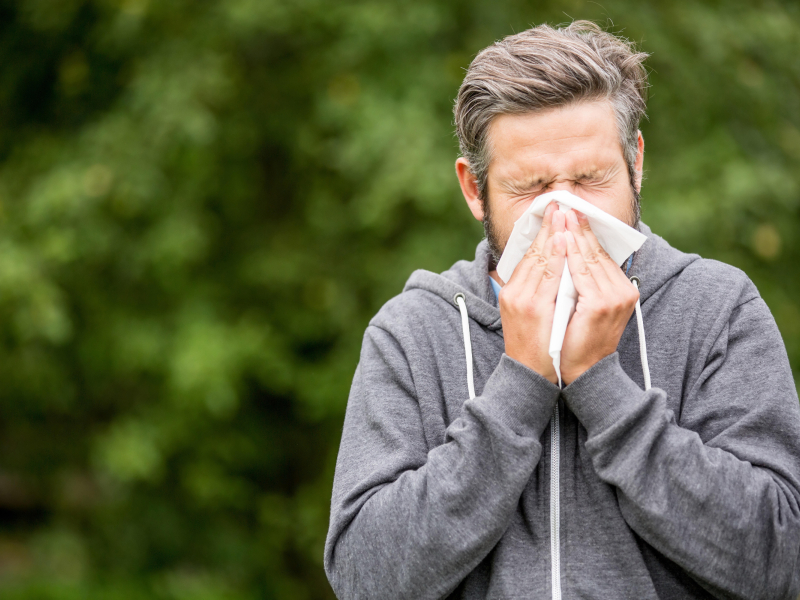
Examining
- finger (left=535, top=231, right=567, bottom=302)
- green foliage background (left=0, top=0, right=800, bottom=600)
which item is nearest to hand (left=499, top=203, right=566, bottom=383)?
finger (left=535, top=231, right=567, bottom=302)

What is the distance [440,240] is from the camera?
4.49 metres

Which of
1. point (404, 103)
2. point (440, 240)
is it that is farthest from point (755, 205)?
point (404, 103)

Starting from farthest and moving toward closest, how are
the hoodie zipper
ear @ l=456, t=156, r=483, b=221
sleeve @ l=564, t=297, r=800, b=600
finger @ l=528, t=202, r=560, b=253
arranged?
ear @ l=456, t=156, r=483, b=221, finger @ l=528, t=202, r=560, b=253, the hoodie zipper, sleeve @ l=564, t=297, r=800, b=600

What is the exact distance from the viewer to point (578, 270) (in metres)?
1.63

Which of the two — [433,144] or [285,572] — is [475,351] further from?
[285,572]

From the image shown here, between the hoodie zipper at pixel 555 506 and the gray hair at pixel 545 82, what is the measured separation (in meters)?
0.60

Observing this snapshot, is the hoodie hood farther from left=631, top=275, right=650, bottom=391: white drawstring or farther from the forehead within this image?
the forehead

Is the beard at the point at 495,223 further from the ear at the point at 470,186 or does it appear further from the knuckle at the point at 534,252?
the knuckle at the point at 534,252

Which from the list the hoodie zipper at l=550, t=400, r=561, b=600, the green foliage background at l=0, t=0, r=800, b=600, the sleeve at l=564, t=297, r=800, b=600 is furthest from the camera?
the green foliage background at l=0, t=0, r=800, b=600

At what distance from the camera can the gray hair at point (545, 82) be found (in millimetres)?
1755

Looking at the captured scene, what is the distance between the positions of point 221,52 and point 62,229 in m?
1.47

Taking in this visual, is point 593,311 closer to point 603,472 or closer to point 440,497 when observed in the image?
point 603,472

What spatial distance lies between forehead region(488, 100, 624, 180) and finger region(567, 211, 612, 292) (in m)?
0.13

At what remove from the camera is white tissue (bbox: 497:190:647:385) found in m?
1.60
